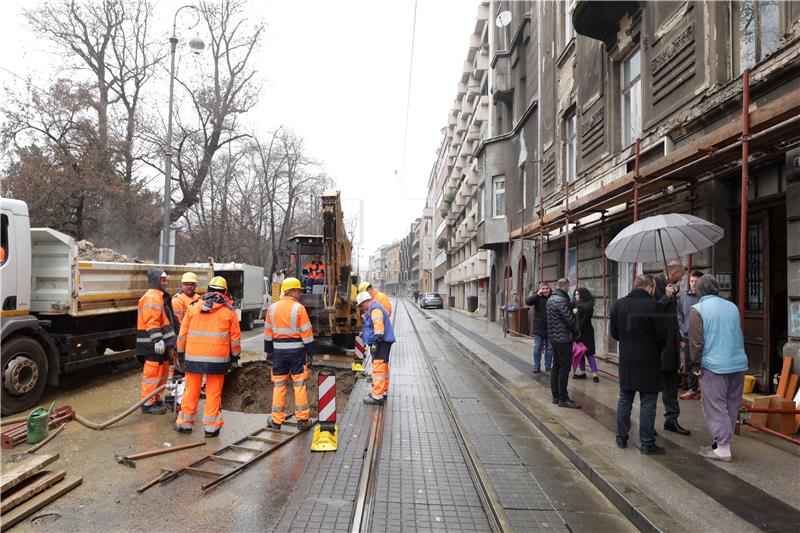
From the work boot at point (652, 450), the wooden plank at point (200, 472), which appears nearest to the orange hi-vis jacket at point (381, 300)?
the wooden plank at point (200, 472)

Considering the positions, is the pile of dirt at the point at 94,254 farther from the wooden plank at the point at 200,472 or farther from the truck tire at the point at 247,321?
the truck tire at the point at 247,321

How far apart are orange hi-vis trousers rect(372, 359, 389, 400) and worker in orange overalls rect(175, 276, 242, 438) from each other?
2381 mm

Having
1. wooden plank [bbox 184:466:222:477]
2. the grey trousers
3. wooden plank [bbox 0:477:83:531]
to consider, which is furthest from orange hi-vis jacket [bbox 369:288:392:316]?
wooden plank [bbox 0:477:83:531]

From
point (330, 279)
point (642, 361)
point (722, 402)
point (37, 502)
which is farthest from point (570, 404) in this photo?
point (330, 279)

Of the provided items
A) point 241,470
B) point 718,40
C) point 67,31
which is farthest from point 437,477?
point 67,31

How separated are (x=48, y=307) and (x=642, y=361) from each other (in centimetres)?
820

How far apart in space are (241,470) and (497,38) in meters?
28.3

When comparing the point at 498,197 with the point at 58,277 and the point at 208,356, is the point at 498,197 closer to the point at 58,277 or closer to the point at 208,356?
the point at 58,277

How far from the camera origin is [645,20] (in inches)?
386

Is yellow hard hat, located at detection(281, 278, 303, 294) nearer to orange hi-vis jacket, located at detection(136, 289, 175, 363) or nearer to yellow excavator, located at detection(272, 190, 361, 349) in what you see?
orange hi-vis jacket, located at detection(136, 289, 175, 363)

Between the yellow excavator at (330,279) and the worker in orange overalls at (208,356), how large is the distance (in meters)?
5.74

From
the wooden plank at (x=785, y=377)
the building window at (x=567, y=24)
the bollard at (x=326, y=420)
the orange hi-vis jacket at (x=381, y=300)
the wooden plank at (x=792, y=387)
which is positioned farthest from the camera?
the building window at (x=567, y=24)

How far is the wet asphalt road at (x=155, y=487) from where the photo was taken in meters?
3.49

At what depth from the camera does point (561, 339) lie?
21.8 ft
